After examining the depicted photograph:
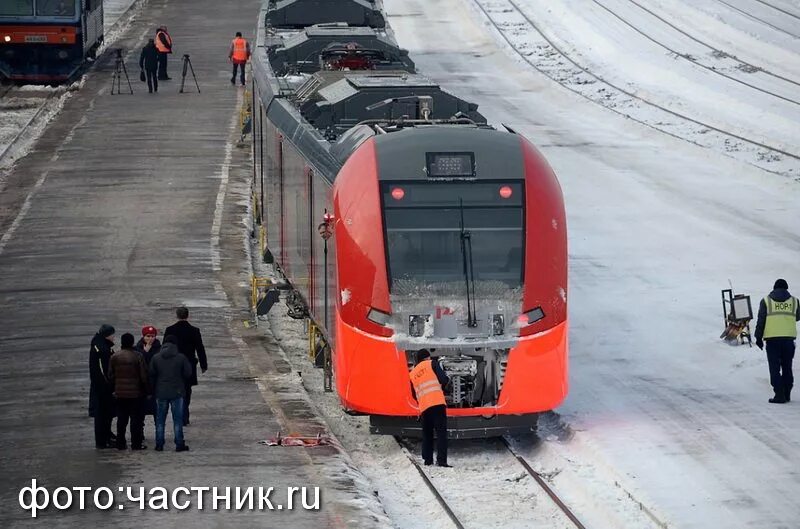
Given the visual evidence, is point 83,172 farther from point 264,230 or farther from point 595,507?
point 595,507

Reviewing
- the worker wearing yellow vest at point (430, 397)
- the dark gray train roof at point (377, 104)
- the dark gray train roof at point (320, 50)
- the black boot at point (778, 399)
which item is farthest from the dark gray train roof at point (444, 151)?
the dark gray train roof at point (320, 50)

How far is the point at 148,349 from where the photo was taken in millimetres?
17062

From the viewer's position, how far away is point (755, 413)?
18.7m

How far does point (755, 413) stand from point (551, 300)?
3430 millimetres

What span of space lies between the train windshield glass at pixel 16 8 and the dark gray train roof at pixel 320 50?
18393 millimetres

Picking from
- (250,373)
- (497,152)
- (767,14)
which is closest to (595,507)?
(497,152)

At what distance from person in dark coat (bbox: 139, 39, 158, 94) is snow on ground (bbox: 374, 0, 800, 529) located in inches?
356

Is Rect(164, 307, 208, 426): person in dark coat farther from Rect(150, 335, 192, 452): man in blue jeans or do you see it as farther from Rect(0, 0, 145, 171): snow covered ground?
Rect(0, 0, 145, 171): snow covered ground

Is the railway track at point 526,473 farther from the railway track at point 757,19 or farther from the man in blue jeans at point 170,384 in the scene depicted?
the railway track at point 757,19

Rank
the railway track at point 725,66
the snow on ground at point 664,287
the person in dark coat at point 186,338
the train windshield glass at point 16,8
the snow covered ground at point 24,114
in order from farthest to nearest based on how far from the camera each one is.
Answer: the railway track at point 725,66 < the train windshield glass at point 16,8 < the snow covered ground at point 24,114 < the person in dark coat at point 186,338 < the snow on ground at point 664,287

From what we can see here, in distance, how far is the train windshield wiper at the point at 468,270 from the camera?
16.5 metres

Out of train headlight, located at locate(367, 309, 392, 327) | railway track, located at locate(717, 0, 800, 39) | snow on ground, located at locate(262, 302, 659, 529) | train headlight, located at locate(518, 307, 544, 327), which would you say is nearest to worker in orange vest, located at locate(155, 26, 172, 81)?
railway track, located at locate(717, 0, 800, 39)

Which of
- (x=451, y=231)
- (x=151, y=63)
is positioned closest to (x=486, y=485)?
(x=451, y=231)

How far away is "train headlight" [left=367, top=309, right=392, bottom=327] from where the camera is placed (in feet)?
54.2
